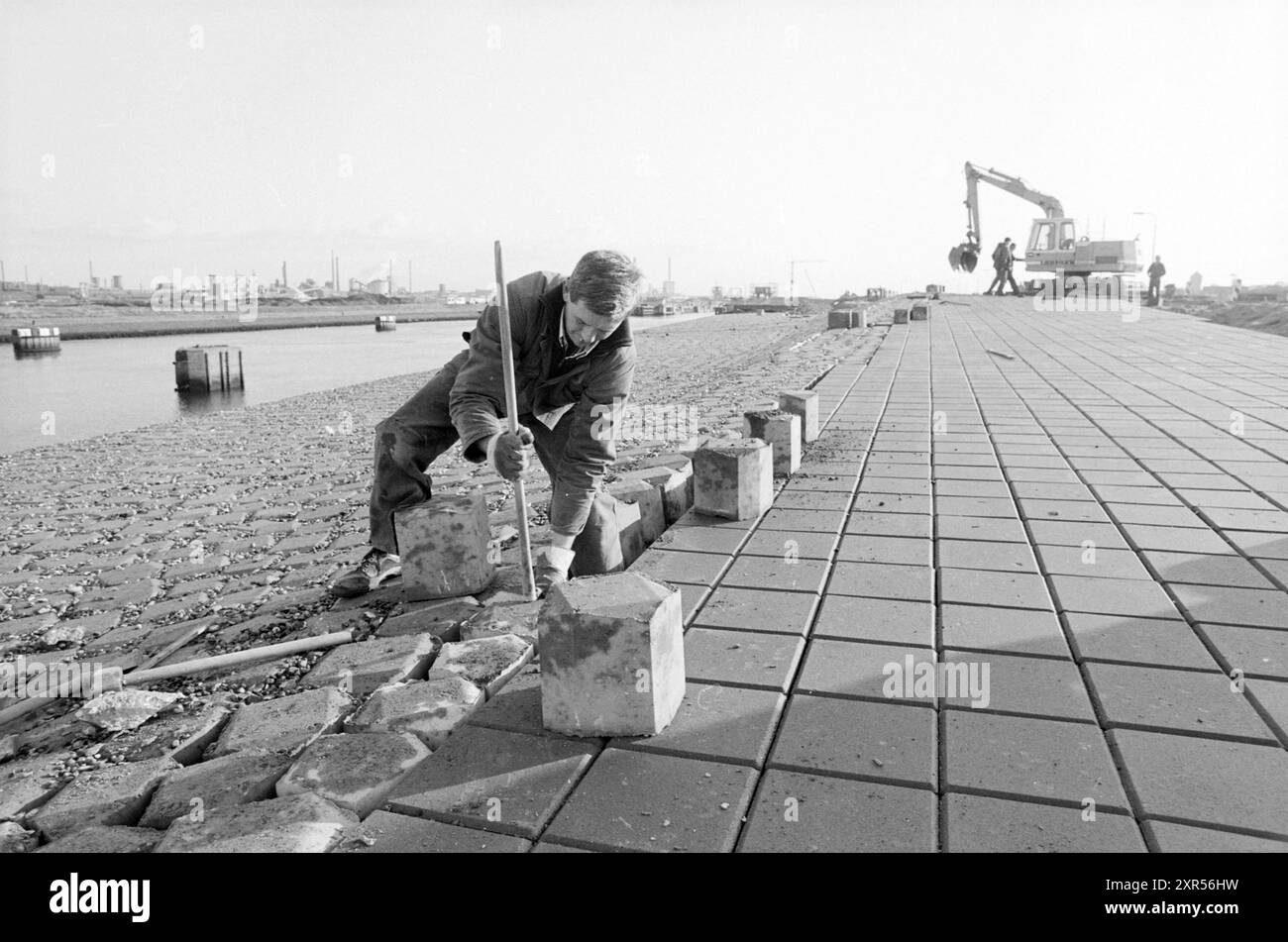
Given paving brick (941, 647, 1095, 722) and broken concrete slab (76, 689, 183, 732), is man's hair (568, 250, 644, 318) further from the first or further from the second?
broken concrete slab (76, 689, 183, 732)

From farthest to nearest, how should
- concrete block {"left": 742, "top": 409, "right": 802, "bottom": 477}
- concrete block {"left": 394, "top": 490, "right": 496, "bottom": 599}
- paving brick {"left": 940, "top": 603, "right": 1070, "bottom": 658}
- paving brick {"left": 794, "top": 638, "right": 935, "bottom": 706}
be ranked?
concrete block {"left": 742, "top": 409, "right": 802, "bottom": 477} < concrete block {"left": 394, "top": 490, "right": 496, "bottom": 599} < paving brick {"left": 940, "top": 603, "right": 1070, "bottom": 658} < paving brick {"left": 794, "top": 638, "right": 935, "bottom": 706}

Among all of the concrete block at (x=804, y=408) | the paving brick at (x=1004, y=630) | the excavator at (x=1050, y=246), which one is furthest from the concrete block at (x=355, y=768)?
the excavator at (x=1050, y=246)

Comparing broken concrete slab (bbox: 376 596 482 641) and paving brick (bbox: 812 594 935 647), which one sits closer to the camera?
paving brick (bbox: 812 594 935 647)

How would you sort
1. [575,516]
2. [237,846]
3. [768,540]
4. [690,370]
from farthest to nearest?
[690,370]
[768,540]
[575,516]
[237,846]

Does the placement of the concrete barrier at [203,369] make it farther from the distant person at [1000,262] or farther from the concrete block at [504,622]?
the distant person at [1000,262]

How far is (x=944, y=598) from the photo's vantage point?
298cm

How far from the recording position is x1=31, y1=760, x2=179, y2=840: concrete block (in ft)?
6.74

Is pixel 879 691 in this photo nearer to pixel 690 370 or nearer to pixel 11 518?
pixel 11 518

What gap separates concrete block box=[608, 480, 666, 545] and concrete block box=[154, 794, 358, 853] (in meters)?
2.23

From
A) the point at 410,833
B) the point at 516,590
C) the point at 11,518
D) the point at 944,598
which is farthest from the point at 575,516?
the point at 11,518

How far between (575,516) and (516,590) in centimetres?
38

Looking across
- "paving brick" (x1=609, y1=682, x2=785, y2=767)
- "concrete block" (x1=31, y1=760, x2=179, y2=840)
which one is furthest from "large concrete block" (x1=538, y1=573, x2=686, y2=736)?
"concrete block" (x1=31, y1=760, x2=179, y2=840)

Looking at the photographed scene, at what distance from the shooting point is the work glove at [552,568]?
3.22 meters
